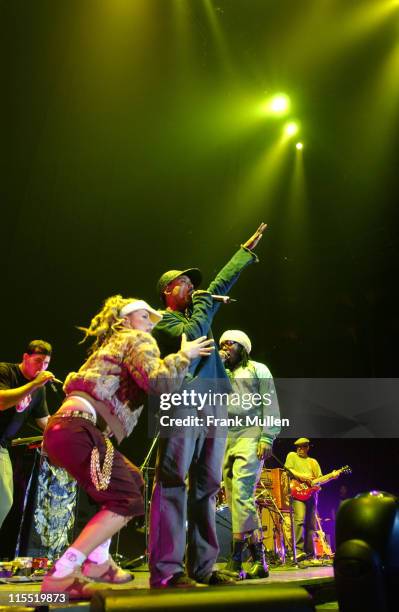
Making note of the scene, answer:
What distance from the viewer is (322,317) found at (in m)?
10.5

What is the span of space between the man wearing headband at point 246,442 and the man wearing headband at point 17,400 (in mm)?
1665

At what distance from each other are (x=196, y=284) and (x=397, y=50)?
7.06 meters

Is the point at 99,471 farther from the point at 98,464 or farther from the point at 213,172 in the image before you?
the point at 213,172

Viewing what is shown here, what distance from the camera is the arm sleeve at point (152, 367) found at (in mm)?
Result: 2498

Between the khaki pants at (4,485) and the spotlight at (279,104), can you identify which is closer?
the khaki pants at (4,485)

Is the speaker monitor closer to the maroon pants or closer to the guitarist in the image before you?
the maroon pants

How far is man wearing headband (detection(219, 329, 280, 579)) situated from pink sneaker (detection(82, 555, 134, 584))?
4.24 feet

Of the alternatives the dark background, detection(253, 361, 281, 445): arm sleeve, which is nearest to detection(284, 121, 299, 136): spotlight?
the dark background

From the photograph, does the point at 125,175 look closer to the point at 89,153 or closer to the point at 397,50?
the point at 89,153

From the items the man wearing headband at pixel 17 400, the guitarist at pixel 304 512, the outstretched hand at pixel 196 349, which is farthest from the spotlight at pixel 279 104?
the outstretched hand at pixel 196 349

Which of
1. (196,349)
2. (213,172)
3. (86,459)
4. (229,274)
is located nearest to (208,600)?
(86,459)

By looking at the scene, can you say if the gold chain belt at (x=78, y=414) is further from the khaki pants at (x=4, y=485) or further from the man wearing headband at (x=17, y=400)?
the khaki pants at (x=4, y=485)

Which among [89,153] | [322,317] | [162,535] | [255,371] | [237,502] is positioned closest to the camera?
[162,535]

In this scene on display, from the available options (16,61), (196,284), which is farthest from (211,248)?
(196,284)
